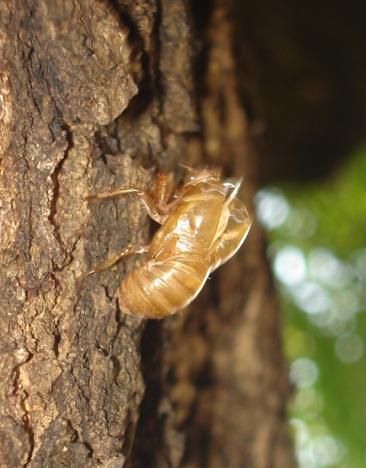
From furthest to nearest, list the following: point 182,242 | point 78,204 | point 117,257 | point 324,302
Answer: point 324,302 → point 182,242 → point 117,257 → point 78,204

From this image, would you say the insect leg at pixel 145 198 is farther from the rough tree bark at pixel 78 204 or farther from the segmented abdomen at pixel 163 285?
the segmented abdomen at pixel 163 285

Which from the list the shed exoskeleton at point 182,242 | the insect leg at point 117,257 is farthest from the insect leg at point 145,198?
the insect leg at point 117,257

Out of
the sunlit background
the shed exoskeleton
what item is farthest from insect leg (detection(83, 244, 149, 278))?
the sunlit background

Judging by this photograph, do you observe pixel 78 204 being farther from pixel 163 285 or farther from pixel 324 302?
pixel 324 302

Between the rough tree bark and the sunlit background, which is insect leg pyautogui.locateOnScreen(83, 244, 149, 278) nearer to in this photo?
the rough tree bark

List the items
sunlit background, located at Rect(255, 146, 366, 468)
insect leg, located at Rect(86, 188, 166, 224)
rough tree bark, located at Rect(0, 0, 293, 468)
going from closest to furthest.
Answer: rough tree bark, located at Rect(0, 0, 293, 468) → insect leg, located at Rect(86, 188, 166, 224) → sunlit background, located at Rect(255, 146, 366, 468)

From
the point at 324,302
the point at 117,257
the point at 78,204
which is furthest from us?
the point at 324,302

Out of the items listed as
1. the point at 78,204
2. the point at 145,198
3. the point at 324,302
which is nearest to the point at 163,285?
the point at 145,198
